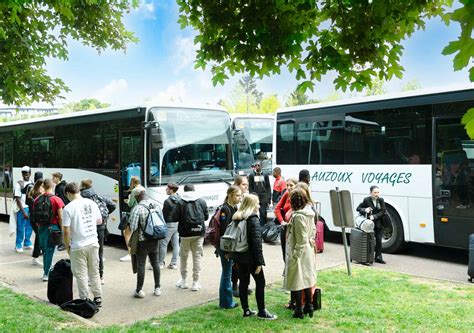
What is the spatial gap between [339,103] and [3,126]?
12.8 metres

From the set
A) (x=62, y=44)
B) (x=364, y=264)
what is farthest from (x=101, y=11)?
(x=364, y=264)

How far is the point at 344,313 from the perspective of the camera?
645 centimetres

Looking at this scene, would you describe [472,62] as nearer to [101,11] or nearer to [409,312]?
[409,312]

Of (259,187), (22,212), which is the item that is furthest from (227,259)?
(259,187)

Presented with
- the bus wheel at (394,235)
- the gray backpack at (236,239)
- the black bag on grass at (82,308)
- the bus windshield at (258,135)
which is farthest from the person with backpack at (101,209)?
the bus windshield at (258,135)

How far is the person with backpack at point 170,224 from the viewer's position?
342 inches

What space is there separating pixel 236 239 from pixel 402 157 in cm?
610

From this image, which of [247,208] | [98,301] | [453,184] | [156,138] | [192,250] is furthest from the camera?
[156,138]

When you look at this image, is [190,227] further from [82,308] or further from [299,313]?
[299,313]

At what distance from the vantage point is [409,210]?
10734 millimetres

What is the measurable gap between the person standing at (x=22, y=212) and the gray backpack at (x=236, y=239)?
6.90 meters

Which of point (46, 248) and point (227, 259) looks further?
point (46, 248)

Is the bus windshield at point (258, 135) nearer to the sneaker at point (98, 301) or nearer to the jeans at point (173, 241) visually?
the jeans at point (173, 241)

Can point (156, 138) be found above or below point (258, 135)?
below
